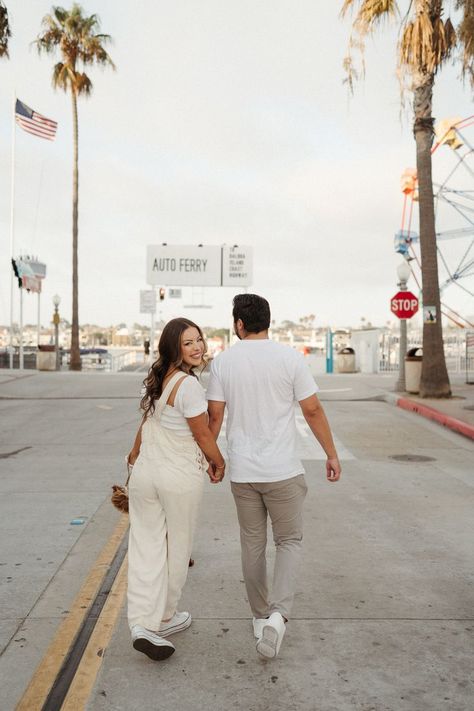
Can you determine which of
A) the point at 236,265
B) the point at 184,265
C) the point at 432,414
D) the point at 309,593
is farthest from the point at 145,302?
the point at 309,593

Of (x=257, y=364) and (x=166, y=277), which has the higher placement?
(x=166, y=277)

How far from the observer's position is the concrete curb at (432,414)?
1323 centimetres

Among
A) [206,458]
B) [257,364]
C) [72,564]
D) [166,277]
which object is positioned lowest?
[72,564]

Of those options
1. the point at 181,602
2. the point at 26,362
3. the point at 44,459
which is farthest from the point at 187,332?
the point at 26,362

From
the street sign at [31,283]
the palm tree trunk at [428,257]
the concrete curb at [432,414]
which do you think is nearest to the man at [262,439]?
the concrete curb at [432,414]

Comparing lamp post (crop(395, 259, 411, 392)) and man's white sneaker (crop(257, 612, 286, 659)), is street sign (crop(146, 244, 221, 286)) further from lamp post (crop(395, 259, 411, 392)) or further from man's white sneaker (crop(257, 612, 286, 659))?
man's white sneaker (crop(257, 612, 286, 659))

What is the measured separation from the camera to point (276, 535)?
4172 millimetres

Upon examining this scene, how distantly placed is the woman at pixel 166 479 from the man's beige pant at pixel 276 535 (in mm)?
303

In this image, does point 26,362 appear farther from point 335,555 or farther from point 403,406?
point 335,555

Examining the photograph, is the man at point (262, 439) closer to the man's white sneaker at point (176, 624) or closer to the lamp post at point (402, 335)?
the man's white sneaker at point (176, 624)

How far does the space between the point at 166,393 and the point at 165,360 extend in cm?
18

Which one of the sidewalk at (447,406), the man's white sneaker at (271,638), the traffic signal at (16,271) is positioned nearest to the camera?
the man's white sneaker at (271,638)

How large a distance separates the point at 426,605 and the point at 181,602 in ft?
5.02

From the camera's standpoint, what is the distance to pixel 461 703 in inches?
135
